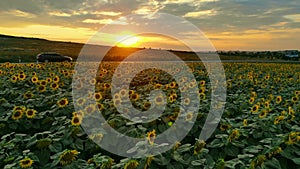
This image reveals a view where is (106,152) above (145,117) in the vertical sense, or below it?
below

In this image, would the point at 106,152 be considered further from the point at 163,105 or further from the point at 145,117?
the point at 163,105

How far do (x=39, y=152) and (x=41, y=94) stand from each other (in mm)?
2614

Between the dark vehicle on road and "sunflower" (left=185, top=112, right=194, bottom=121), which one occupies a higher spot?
the dark vehicle on road

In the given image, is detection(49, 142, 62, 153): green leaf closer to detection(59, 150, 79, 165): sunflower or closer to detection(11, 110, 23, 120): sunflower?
detection(59, 150, 79, 165): sunflower

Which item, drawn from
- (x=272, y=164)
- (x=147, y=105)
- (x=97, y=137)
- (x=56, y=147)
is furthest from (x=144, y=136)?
(x=272, y=164)

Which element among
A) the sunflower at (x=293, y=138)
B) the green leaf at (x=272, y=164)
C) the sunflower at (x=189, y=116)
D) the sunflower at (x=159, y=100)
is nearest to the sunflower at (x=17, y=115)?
the sunflower at (x=159, y=100)

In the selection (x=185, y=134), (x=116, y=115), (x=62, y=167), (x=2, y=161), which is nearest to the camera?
(x=62, y=167)

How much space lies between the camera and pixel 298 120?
3.91 m

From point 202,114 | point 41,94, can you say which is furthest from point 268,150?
point 41,94

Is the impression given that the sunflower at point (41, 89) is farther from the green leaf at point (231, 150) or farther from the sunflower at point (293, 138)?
the sunflower at point (293, 138)

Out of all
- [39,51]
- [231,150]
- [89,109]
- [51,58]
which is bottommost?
A: [231,150]

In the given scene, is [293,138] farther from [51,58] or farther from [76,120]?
[51,58]

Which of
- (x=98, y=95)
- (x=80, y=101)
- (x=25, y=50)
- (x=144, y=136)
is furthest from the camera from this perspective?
(x=25, y=50)

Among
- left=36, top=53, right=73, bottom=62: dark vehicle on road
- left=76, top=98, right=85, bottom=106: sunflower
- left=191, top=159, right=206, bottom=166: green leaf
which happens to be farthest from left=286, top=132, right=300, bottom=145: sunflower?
left=36, top=53, right=73, bottom=62: dark vehicle on road
